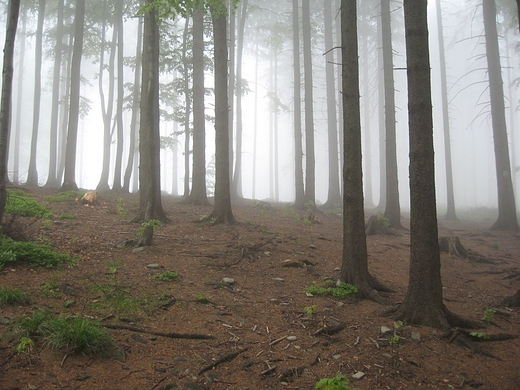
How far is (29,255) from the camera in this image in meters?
5.94

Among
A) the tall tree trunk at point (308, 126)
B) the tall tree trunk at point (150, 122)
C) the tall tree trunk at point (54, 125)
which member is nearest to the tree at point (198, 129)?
the tall tree trunk at point (150, 122)

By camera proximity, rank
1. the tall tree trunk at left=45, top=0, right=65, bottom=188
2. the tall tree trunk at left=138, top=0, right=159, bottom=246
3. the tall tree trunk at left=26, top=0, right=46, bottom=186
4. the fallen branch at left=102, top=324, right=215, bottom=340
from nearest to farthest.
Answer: the fallen branch at left=102, top=324, right=215, bottom=340, the tall tree trunk at left=138, top=0, right=159, bottom=246, the tall tree trunk at left=26, top=0, right=46, bottom=186, the tall tree trunk at left=45, top=0, right=65, bottom=188

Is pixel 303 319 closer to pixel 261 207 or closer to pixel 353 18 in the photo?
pixel 353 18

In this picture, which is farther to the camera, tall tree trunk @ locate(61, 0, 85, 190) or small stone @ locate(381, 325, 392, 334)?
tall tree trunk @ locate(61, 0, 85, 190)

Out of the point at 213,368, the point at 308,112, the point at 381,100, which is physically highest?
the point at 381,100

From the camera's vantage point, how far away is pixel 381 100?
81.0 feet

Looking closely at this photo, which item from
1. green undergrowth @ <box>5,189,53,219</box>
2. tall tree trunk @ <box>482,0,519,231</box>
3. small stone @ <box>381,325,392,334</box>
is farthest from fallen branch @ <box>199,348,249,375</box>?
tall tree trunk @ <box>482,0,519,231</box>

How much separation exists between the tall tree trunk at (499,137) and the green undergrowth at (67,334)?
1549 cm

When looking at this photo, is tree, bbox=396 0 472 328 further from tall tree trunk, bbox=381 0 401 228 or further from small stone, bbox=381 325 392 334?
tall tree trunk, bbox=381 0 401 228

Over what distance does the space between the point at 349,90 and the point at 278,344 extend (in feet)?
15.0

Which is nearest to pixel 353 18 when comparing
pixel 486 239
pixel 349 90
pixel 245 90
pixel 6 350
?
pixel 349 90

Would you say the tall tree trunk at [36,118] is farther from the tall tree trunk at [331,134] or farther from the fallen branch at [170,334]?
the fallen branch at [170,334]

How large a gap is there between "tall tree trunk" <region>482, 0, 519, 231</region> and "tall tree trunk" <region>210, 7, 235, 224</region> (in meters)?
11.4

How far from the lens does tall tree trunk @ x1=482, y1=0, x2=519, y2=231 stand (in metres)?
14.2
